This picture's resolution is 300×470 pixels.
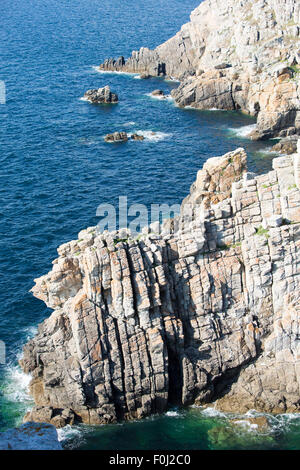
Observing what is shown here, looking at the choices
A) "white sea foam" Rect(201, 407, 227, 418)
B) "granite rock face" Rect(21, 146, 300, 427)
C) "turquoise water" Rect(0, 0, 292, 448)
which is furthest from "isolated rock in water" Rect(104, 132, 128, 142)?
"white sea foam" Rect(201, 407, 227, 418)

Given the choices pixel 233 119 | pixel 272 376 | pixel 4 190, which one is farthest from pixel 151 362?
pixel 233 119

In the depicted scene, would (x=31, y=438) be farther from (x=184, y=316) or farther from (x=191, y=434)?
(x=184, y=316)

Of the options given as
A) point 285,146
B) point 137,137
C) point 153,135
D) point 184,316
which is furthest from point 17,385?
point 153,135

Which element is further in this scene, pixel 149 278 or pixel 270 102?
pixel 270 102

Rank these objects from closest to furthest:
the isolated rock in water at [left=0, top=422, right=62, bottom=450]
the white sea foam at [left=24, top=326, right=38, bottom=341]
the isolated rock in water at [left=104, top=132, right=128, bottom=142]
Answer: the isolated rock in water at [left=0, top=422, right=62, bottom=450], the white sea foam at [left=24, top=326, right=38, bottom=341], the isolated rock in water at [left=104, top=132, right=128, bottom=142]

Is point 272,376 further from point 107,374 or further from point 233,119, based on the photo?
point 233,119

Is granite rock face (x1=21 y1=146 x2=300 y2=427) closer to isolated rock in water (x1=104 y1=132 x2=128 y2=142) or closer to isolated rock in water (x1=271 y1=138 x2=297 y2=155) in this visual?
isolated rock in water (x1=271 y1=138 x2=297 y2=155)
